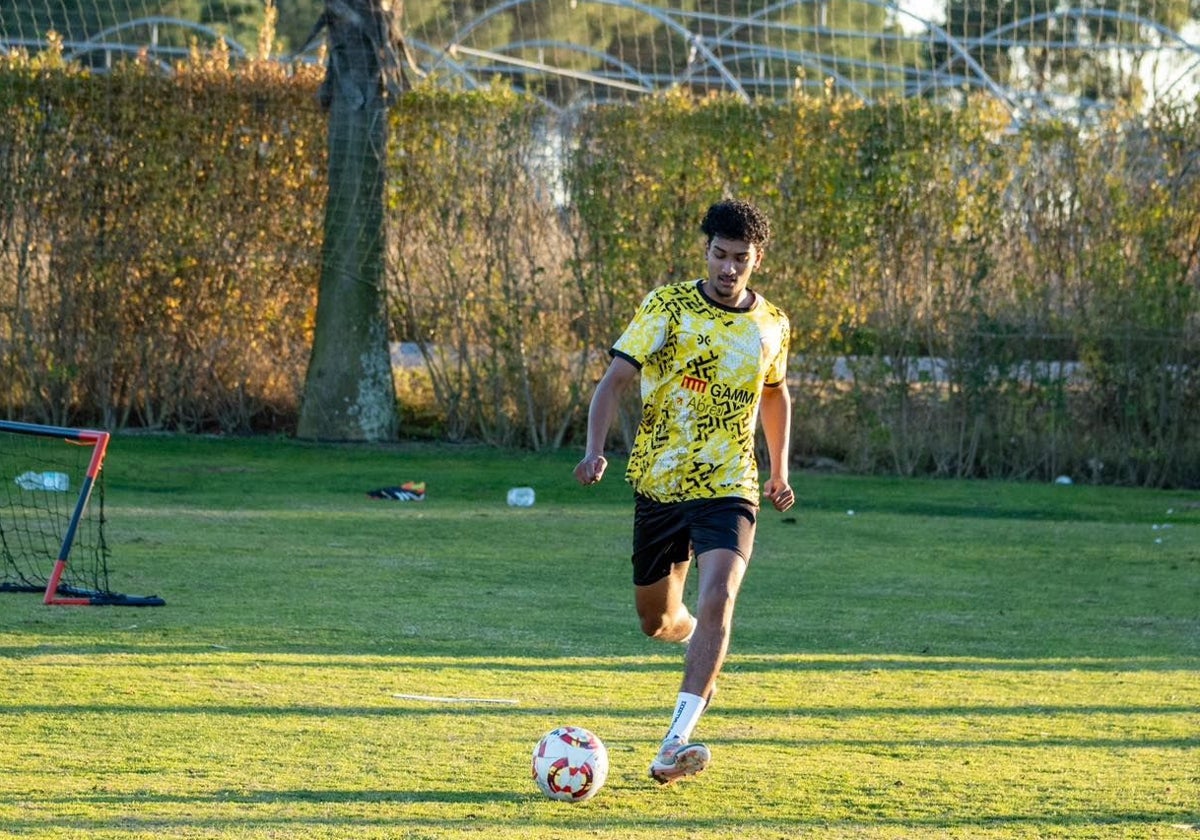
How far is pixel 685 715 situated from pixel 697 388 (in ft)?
4.16

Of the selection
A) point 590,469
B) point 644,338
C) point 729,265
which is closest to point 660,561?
point 590,469

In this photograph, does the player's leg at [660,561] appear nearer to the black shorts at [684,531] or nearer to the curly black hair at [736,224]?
the black shorts at [684,531]

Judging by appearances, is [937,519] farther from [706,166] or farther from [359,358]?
[359,358]

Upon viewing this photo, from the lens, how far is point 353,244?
690 inches

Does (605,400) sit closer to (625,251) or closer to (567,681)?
(567,681)

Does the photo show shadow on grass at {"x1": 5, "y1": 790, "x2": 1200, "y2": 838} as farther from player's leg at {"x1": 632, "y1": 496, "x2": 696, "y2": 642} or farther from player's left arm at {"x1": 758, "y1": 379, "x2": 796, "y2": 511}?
player's left arm at {"x1": 758, "y1": 379, "x2": 796, "y2": 511}

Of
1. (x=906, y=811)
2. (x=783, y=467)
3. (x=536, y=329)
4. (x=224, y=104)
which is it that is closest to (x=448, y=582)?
(x=783, y=467)

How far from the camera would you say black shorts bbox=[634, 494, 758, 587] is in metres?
6.28

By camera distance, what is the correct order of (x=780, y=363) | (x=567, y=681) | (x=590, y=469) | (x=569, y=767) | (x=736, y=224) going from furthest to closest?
1. (x=567, y=681)
2. (x=780, y=363)
3. (x=736, y=224)
4. (x=590, y=469)
5. (x=569, y=767)

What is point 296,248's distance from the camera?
58.7ft

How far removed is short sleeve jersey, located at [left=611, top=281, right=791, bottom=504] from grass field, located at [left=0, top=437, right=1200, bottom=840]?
1.01m

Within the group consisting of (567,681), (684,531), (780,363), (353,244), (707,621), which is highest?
(353,244)

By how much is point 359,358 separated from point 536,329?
1.85 metres

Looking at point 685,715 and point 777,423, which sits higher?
point 777,423
